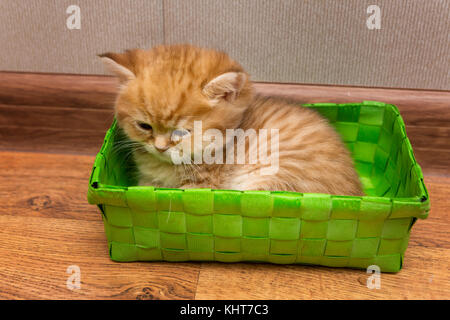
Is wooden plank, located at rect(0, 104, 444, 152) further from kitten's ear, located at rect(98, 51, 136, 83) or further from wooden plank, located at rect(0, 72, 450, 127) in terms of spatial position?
kitten's ear, located at rect(98, 51, 136, 83)

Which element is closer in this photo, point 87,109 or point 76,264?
point 76,264

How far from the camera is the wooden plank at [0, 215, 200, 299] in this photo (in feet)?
3.29

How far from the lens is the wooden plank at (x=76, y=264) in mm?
1004

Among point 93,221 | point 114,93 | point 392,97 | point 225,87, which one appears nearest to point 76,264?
point 93,221

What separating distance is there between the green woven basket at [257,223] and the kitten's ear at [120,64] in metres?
0.22

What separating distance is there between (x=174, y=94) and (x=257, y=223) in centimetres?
39

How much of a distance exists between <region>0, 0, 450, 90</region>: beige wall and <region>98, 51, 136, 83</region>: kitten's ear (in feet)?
1.70

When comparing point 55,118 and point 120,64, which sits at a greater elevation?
point 120,64

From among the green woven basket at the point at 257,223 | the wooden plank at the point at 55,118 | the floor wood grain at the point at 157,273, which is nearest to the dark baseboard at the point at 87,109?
the wooden plank at the point at 55,118

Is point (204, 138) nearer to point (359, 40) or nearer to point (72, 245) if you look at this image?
point (72, 245)

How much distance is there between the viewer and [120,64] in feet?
3.50

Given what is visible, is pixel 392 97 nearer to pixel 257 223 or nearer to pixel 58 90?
pixel 257 223

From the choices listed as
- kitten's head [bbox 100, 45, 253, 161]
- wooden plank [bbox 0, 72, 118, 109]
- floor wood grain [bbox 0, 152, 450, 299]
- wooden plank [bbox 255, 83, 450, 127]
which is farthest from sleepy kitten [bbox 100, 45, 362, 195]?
wooden plank [bbox 0, 72, 118, 109]

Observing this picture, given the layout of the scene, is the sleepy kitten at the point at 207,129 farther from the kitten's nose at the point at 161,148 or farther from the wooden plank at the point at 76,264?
the wooden plank at the point at 76,264
